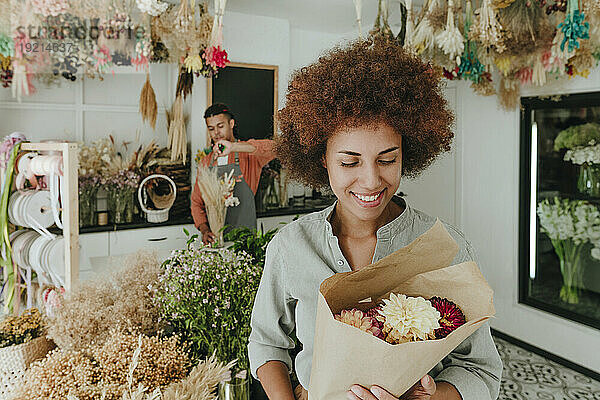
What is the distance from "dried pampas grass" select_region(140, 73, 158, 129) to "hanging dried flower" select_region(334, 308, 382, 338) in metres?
2.62

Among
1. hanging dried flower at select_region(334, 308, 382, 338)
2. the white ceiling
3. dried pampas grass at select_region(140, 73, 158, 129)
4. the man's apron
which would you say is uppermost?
the white ceiling

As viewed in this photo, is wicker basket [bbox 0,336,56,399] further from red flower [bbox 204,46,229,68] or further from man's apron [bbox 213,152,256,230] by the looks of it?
red flower [bbox 204,46,229,68]

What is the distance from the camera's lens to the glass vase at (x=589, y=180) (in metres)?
3.56

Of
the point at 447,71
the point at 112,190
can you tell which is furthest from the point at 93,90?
the point at 447,71

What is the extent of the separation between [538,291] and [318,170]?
3.30m

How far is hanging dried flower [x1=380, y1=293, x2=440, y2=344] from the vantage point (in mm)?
815

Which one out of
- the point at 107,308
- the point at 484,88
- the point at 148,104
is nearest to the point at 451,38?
the point at 484,88

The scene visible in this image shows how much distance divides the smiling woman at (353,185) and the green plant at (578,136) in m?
2.76

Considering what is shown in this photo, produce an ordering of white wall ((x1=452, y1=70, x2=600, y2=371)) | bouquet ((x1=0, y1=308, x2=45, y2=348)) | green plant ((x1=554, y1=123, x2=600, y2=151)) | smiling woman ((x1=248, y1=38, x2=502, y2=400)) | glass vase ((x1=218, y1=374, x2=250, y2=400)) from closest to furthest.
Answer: smiling woman ((x1=248, y1=38, x2=502, y2=400))
glass vase ((x1=218, y1=374, x2=250, y2=400))
bouquet ((x1=0, y1=308, x2=45, y2=348))
green plant ((x1=554, y1=123, x2=600, y2=151))
white wall ((x1=452, y1=70, x2=600, y2=371))

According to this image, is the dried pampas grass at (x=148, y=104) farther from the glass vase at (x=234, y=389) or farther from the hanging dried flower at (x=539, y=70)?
the hanging dried flower at (x=539, y=70)

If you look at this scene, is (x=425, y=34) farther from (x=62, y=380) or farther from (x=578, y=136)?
(x=62, y=380)

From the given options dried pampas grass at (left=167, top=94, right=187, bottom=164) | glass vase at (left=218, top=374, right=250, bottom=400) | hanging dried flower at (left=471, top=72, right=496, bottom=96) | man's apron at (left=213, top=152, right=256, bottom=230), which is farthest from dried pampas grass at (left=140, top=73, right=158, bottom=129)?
hanging dried flower at (left=471, top=72, right=496, bottom=96)

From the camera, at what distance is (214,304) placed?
1.63 meters

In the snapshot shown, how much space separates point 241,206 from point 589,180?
7.92 ft
